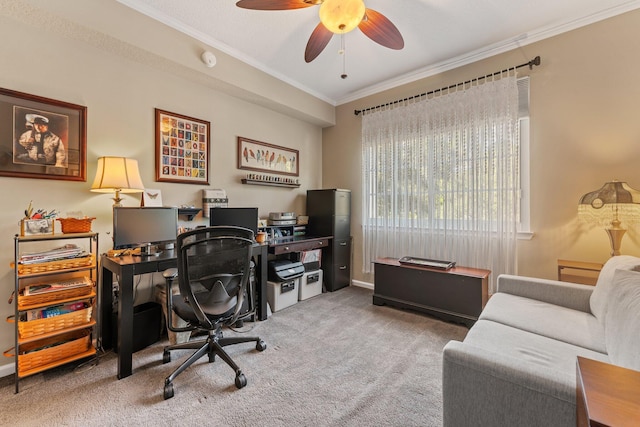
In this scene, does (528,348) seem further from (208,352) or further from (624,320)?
(208,352)

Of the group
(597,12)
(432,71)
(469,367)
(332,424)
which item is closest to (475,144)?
(432,71)

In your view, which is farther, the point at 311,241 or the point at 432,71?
the point at 311,241

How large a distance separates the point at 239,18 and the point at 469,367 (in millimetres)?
2979

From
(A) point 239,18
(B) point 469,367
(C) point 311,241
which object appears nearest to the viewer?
(B) point 469,367

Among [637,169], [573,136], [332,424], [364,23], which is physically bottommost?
[332,424]

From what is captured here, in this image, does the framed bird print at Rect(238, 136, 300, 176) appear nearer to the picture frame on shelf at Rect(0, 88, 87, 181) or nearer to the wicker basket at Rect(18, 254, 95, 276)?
the picture frame on shelf at Rect(0, 88, 87, 181)

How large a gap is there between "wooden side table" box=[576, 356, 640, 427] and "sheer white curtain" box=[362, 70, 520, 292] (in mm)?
2193

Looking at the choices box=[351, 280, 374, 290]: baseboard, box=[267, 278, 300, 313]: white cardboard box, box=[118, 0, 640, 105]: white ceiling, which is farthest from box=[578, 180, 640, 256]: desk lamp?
box=[267, 278, 300, 313]: white cardboard box

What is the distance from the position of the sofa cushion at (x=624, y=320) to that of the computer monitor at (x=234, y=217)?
112 inches

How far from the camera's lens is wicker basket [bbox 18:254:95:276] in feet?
5.64

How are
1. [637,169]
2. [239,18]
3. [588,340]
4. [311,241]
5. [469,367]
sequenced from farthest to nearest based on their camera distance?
[311,241], [239,18], [637,169], [588,340], [469,367]

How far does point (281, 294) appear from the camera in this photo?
306 centimetres

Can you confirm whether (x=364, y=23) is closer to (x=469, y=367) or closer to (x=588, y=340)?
(x=469, y=367)

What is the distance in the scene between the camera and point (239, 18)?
7.63 ft
